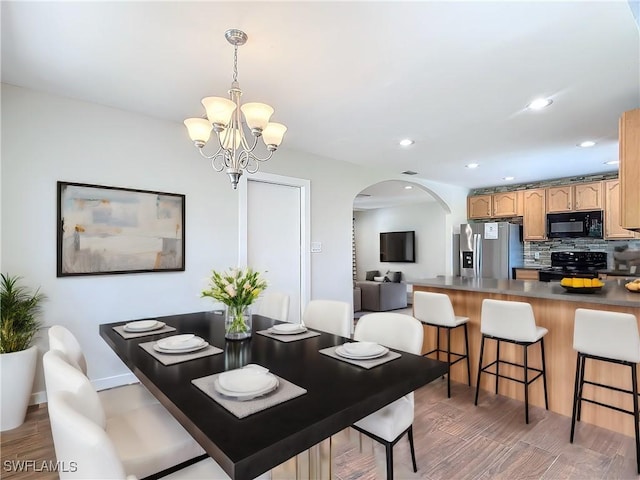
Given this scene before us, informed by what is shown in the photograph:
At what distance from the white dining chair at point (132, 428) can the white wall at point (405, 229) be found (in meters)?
6.55

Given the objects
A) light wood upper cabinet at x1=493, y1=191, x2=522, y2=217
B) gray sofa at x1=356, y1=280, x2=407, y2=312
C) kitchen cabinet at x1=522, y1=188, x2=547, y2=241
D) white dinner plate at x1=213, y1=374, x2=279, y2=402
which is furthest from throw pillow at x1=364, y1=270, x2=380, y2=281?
white dinner plate at x1=213, y1=374, x2=279, y2=402

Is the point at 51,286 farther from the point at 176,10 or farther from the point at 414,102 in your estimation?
the point at 414,102

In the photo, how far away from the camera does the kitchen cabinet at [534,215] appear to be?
562 centimetres

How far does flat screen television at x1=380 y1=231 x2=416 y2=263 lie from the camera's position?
8.83 metres

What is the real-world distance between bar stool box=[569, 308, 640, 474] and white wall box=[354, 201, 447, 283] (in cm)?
519

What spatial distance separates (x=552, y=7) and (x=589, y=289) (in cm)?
202

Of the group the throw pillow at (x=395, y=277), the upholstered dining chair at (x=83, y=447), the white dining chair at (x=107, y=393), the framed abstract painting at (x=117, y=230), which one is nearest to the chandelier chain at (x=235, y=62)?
the framed abstract painting at (x=117, y=230)

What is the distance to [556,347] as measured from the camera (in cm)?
273

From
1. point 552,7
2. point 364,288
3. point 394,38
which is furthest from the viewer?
point 364,288

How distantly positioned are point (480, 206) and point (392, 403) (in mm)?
5835

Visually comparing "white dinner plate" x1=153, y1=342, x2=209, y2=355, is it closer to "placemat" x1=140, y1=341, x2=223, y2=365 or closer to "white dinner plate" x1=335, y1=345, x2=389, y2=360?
"placemat" x1=140, y1=341, x2=223, y2=365

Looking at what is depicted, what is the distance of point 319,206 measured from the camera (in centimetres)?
442

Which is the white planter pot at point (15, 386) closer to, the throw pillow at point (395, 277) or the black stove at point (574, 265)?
the black stove at point (574, 265)

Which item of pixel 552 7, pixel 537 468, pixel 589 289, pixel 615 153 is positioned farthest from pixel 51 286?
pixel 615 153
